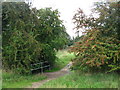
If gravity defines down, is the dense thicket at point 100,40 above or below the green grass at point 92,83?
above

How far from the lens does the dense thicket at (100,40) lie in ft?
24.2

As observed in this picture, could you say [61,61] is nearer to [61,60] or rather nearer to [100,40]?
[61,60]

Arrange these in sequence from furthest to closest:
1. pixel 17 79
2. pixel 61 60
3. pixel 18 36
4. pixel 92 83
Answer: pixel 61 60
pixel 18 36
pixel 17 79
pixel 92 83

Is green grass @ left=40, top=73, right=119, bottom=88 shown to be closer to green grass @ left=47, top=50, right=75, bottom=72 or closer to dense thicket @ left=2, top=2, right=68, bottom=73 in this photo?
dense thicket @ left=2, top=2, right=68, bottom=73

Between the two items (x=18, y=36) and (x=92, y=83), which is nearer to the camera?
(x=92, y=83)

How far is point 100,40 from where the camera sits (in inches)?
315

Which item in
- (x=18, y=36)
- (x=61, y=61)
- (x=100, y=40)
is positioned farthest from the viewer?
(x=61, y=61)

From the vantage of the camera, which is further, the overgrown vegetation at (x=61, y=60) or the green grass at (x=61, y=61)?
the overgrown vegetation at (x=61, y=60)

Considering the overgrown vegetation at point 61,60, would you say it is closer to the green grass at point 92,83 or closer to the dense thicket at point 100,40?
the dense thicket at point 100,40

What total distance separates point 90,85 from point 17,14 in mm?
5676

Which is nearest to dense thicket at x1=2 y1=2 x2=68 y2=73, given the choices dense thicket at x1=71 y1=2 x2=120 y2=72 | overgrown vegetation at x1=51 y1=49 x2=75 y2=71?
dense thicket at x1=71 y1=2 x2=120 y2=72

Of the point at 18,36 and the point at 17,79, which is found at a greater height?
the point at 18,36

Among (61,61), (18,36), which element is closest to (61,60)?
(61,61)

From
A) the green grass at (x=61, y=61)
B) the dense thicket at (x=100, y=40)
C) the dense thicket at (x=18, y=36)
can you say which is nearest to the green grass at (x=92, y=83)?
the dense thicket at (x=100, y=40)
